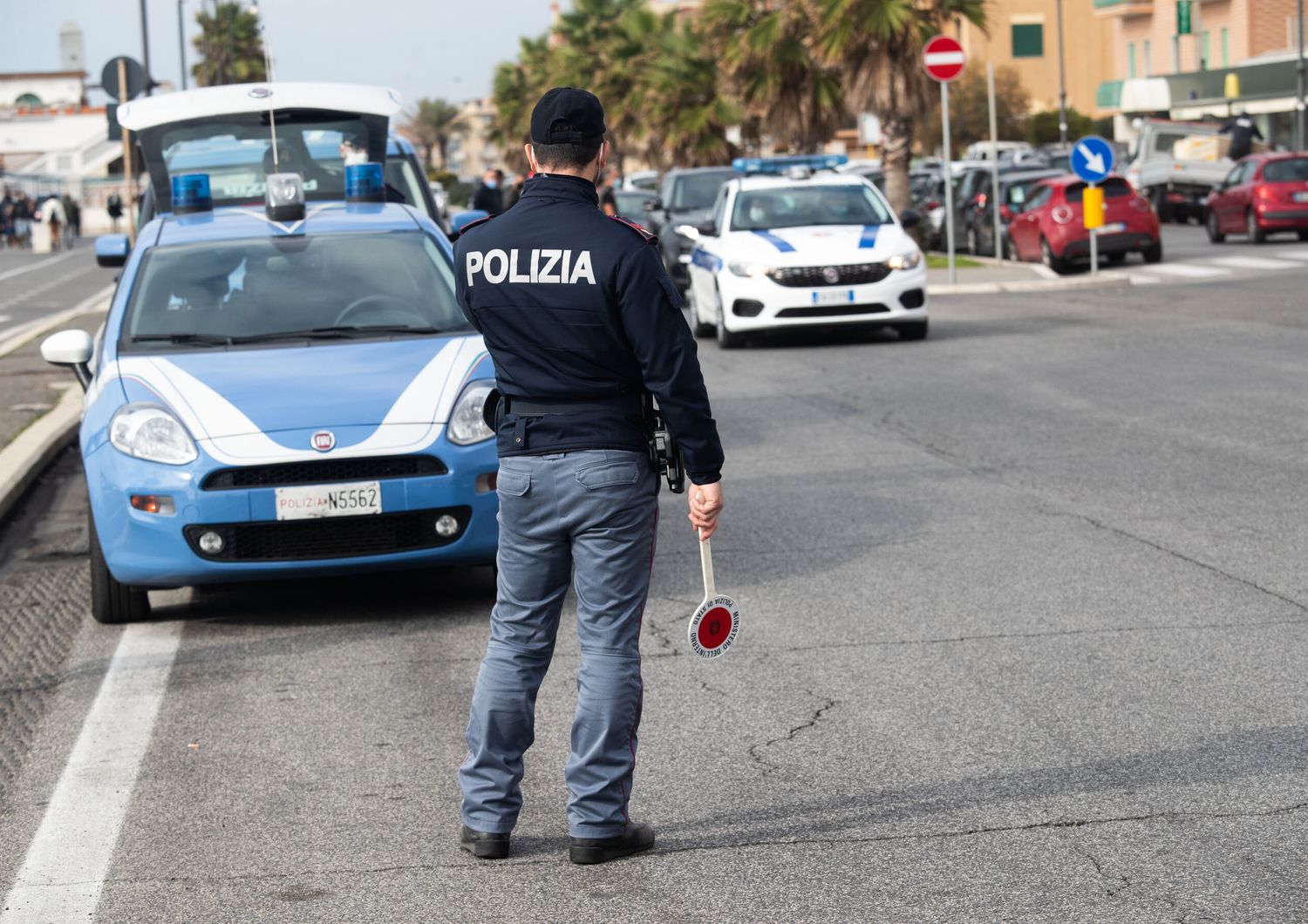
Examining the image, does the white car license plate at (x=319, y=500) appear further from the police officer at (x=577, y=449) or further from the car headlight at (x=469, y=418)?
the police officer at (x=577, y=449)

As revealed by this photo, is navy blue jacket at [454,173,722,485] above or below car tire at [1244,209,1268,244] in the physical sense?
above

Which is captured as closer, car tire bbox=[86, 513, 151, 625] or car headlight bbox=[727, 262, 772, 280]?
car tire bbox=[86, 513, 151, 625]

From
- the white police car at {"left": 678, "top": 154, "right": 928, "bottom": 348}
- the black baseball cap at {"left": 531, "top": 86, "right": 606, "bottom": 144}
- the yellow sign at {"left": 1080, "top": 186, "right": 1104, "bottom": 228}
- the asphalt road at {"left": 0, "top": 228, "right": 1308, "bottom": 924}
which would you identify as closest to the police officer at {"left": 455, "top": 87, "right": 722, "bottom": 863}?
the black baseball cap at {"left": 531, "top": 86, "right": 606, "bottom": 144}

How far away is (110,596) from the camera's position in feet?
24.1

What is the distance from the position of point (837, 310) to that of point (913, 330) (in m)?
1.01

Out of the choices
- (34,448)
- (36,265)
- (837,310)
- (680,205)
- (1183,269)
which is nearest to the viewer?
(34,448)

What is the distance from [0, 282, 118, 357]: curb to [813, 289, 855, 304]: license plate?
8707mm

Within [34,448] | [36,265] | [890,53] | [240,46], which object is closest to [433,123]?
[240,46]

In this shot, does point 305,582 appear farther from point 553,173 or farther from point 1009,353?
point 1009,353

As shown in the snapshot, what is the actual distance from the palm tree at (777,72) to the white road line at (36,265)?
56.1ft

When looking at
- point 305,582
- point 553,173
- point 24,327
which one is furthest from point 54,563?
point 24,327

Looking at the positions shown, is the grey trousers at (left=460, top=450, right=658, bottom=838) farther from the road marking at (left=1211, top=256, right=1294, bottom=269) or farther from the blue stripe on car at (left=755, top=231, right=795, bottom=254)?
the road marking at (left=1211, top=256, right=1294, bottom=269)

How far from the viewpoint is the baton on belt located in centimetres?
454

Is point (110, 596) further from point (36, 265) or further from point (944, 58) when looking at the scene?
point (36, 265)
